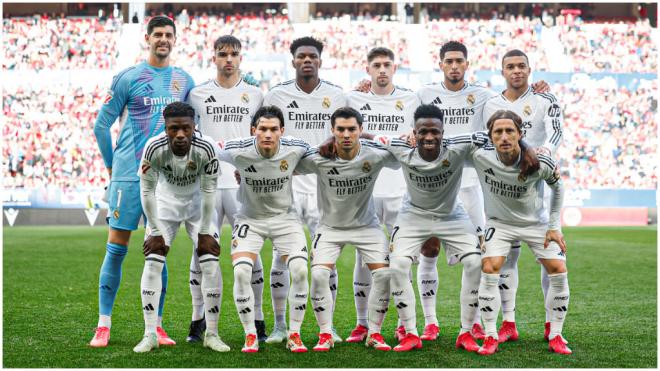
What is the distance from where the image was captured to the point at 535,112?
246 inches

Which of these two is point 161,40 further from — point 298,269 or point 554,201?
point 554,201

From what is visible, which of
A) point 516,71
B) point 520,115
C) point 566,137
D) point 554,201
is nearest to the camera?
point 554,201

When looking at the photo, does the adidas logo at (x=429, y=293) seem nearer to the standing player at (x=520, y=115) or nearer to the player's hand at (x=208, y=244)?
the standing player at (x=520, y=115)

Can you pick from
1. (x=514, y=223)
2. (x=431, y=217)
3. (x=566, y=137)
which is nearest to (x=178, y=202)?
(x=431, y=217)

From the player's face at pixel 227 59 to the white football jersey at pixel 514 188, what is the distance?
1.97 meters

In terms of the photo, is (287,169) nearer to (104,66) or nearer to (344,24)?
(104,66)

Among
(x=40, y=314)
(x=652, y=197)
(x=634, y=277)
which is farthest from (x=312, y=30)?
(x=40, y=314)

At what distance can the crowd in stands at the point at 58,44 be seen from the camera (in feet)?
90.8

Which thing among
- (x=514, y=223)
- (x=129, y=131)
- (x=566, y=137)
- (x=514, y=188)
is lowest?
(x=566, y=137)

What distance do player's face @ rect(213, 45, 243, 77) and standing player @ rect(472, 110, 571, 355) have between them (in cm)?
198

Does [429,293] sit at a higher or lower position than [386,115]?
lower

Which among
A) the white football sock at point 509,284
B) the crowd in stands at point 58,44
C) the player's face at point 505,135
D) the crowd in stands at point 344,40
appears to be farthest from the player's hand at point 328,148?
the crowd in stands at point 58,44

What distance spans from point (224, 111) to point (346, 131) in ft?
3.80

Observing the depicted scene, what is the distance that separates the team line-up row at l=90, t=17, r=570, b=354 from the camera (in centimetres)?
560
